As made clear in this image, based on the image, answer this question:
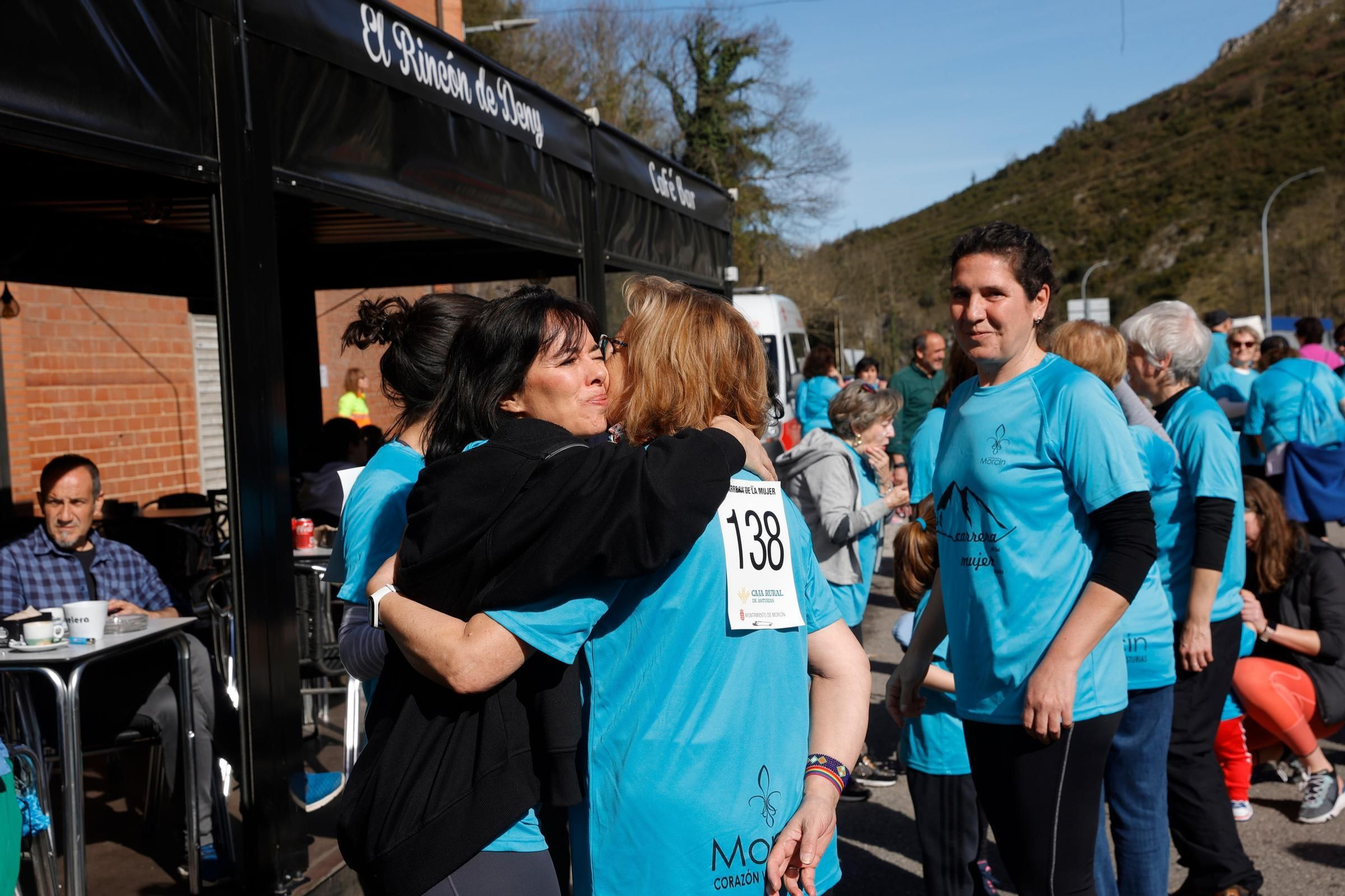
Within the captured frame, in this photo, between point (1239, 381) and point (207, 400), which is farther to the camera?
point (207, 400)

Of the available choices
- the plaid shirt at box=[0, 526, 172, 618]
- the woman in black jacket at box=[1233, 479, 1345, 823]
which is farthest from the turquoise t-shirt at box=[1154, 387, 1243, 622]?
the plaid shirt at box=[0, 526, 172, 618]

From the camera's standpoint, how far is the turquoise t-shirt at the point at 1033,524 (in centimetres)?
239

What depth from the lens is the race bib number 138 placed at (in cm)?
171

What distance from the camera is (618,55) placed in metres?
31.7

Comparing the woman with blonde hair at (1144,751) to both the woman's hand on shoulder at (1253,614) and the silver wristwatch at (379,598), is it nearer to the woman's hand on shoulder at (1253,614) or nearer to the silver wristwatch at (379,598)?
the woman's hand on shoulder at (1253,614)

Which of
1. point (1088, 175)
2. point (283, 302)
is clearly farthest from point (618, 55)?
point (1088, 175)

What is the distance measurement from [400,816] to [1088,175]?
10833 cm

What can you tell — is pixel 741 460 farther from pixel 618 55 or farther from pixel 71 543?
pixel 618 55

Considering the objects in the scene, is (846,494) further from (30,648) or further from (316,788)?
(30,648)

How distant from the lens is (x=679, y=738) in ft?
5.52

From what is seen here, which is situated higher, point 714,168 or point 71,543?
point 714,168

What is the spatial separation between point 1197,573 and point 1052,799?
1238mm

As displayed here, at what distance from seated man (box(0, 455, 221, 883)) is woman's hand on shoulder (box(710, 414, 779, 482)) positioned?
331cm

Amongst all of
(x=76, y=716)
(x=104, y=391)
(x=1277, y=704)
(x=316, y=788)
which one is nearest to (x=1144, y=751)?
(x=1277, y=704)
